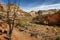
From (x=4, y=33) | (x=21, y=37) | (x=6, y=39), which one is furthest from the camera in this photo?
(x=21, y=37)

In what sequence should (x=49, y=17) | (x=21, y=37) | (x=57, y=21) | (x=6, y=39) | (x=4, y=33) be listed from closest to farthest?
(x=6, y=39) → (x=4, y=33) → (x=21, y=37) → (x=57, y=21) → (x=49, y=17)

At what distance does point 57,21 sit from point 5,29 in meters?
22.0

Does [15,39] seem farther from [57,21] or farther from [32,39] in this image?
[57,21]

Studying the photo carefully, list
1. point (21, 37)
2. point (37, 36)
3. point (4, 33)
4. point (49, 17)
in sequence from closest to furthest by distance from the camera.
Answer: point (4, 33)
point (21, 37)
point (37, 36)
point (49, 17)

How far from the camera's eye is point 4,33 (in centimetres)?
2144

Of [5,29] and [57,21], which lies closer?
[5,29]

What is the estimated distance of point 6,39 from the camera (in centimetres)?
2002

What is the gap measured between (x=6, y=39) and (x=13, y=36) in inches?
86.9

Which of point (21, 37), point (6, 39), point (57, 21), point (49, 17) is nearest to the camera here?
point (6, 39)

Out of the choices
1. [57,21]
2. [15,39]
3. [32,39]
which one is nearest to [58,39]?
[32,39]

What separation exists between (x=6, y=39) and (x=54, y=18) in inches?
1003

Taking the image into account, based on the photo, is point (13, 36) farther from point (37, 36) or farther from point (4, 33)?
point (37, 36)

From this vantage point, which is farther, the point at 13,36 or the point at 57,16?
the point at 57,16

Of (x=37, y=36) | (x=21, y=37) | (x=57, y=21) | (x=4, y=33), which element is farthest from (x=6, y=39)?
(x=57, y=21)
